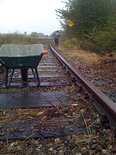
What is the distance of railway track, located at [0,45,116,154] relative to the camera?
5.12 ft

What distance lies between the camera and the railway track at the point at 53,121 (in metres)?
1.56

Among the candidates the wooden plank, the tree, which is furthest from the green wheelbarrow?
the tree

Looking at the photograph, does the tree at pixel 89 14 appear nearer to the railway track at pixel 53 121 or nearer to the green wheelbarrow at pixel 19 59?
the green wheelbarrow at pixel 19 59

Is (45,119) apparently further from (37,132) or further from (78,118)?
(78,118)

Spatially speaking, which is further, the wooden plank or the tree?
the tree

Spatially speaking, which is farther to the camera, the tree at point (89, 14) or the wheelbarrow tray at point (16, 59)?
the tree at point (89, 14)

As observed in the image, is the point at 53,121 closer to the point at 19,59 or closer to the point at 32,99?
the point at 32,99

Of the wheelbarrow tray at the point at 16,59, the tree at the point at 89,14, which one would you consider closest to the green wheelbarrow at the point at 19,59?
the wheelbarrow tray at the point at 16,59

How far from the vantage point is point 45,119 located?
2.02 m

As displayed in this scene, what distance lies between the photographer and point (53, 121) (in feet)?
6.45

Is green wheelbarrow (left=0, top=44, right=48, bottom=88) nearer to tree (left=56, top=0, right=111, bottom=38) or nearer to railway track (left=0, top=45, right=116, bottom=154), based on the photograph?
railway track (left=0, top=45, right=116, bottom=154)

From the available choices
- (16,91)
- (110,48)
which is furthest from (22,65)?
(110,48)

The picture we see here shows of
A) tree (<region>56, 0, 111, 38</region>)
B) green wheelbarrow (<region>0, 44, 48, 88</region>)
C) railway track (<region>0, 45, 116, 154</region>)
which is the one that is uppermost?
tree (<region>56, 0, 111, 38</region>)

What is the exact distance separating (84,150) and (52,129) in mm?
477
